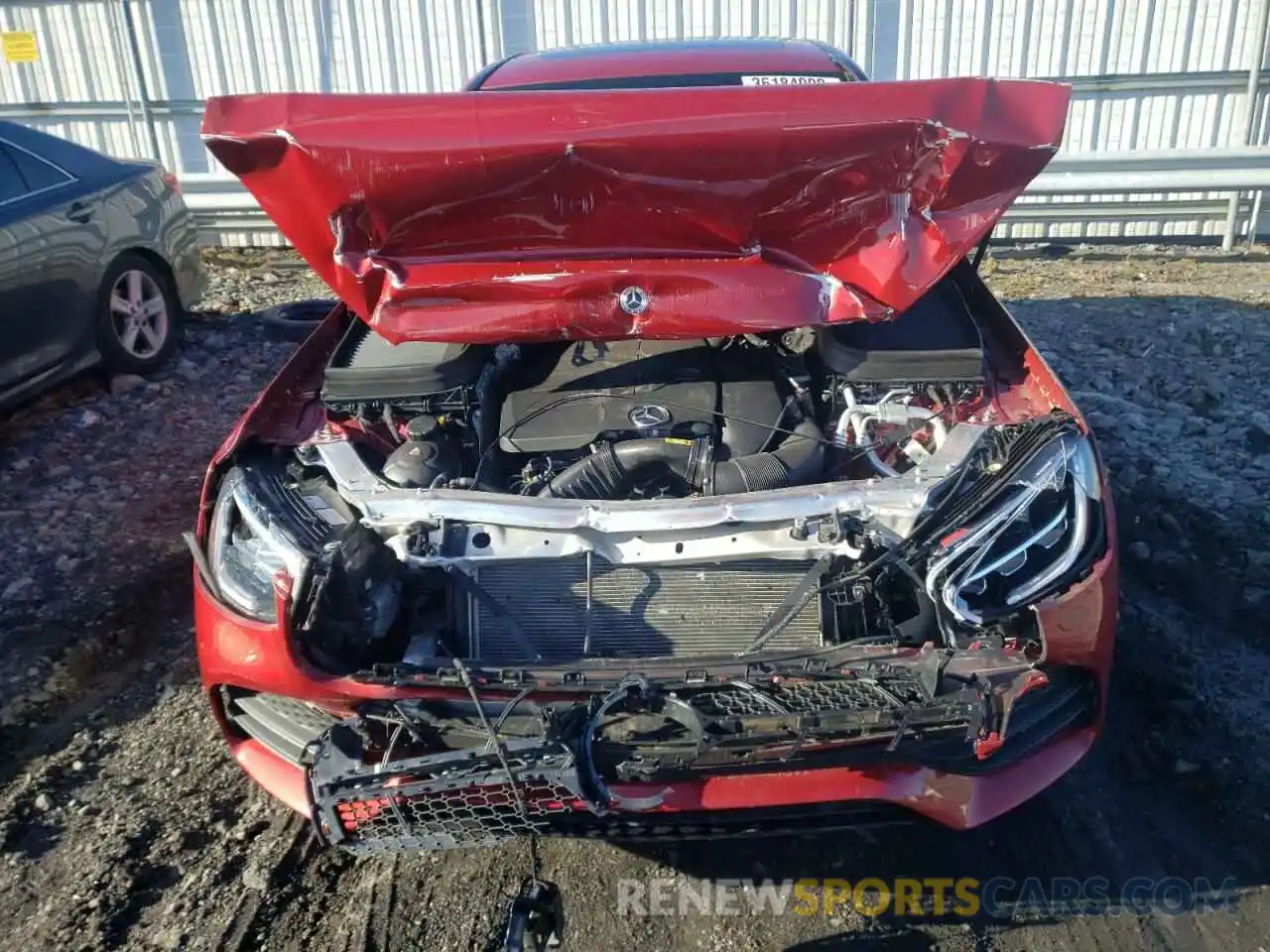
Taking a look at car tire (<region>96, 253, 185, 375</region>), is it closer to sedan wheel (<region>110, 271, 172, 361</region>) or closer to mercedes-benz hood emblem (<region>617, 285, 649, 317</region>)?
sedan wheel (<region>110, 271, 172, 361</region>)

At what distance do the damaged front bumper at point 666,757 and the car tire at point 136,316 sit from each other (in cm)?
412

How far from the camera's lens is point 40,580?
3922 mm

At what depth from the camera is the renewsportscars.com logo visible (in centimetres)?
245

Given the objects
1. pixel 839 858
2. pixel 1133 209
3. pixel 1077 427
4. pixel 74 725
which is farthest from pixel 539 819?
pixel 1133 209

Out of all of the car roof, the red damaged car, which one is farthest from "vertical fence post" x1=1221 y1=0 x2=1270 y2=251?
the red damaged car

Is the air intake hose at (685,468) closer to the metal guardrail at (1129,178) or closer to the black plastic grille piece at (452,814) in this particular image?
the black plastic grille piece at (452,814)

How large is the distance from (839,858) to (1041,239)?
7327 mm

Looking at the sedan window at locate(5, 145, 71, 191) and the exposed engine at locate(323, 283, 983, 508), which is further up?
the sedan window at locate(5, 145, 71, 191)

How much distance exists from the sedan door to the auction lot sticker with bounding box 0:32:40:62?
489 cm

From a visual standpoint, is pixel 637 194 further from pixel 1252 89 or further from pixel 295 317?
pixel 1252 89

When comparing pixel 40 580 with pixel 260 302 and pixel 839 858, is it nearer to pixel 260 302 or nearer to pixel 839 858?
pixel 839 858

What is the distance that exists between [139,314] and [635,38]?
17.1 ft

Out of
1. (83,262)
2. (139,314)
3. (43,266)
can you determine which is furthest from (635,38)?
(43,266)

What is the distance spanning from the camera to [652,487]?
294 centimetres
